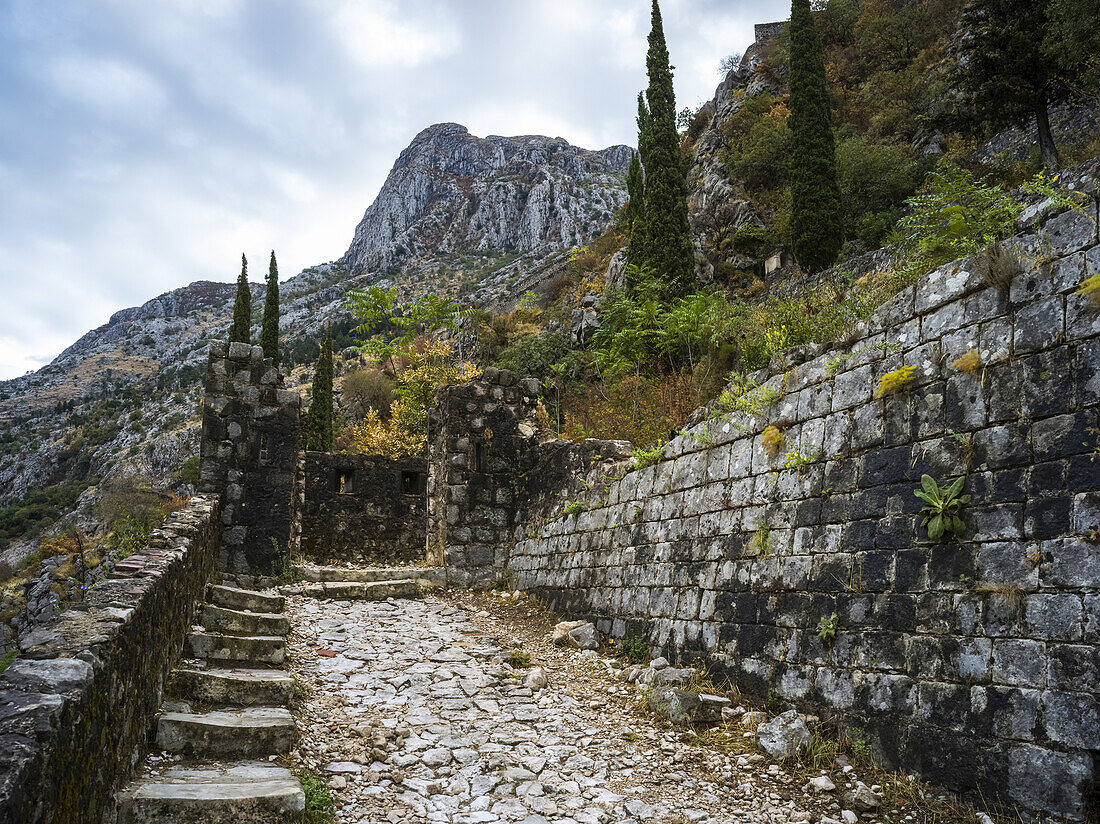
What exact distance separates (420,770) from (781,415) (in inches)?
154

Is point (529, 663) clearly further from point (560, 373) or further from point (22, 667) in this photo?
point (560, 373)

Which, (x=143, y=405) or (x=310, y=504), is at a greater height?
(x=143, y=405)

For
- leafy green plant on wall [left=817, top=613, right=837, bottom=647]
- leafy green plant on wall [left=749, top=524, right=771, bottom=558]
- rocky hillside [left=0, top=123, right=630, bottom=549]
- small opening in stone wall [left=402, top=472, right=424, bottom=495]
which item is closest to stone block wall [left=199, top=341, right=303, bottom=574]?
small opening in stone wall [left=402, top=472, right=424, bottom=495]

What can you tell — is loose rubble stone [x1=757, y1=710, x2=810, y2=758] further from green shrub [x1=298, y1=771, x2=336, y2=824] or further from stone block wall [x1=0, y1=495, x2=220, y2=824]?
stone block wall [x1=0, y1=495, x2=220, y2=824]

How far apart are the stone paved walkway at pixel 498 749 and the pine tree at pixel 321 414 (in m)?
20.9

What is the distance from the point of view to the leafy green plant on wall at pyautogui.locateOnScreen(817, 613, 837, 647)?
4.36m

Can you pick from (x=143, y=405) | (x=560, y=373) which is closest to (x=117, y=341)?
(x=143, y=405)

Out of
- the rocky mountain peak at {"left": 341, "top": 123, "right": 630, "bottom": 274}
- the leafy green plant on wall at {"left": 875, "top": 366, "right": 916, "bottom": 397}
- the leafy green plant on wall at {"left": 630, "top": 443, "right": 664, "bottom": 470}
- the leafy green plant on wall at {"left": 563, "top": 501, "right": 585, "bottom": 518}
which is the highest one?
the rocky mountain peak at {"left": 341, "top": 123, "right": 630, "bottom": 274}

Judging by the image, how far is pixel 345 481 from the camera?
14.2 meters

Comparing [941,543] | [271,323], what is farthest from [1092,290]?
[271,323]

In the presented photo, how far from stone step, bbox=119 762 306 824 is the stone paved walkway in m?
0.38

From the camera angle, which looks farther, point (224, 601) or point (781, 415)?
point (224, 601)

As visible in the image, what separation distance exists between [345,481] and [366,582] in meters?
4.15

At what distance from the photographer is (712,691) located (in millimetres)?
5320
